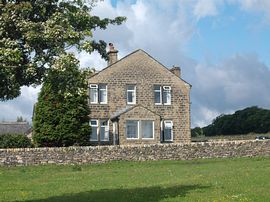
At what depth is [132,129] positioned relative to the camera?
188ft

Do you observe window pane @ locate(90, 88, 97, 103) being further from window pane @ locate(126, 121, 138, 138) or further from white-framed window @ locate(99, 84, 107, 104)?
window pane @ locate(126, 121, 138, 138)

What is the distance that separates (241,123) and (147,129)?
257ft

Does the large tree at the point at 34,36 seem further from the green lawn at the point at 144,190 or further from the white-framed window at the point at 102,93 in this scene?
the white-framed window at the point at 102,93

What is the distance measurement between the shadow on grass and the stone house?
115 ft

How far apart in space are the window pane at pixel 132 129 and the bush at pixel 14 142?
1057 centimetres

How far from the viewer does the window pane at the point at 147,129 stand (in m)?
57.0

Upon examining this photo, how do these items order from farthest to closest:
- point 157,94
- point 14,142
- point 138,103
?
point 157,94
point 138,103
point 14,142

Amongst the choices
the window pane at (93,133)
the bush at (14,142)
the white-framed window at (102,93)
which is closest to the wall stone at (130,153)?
the bush at (14,142)

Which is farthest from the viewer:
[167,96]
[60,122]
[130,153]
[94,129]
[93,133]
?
[167,96]

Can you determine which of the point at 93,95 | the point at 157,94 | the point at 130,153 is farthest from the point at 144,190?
the point at 157,94

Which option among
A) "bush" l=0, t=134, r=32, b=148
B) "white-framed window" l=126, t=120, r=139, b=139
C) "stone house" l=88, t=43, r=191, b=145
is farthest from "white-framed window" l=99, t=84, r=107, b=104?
"bush" l=0, t=134, r=32, b=148

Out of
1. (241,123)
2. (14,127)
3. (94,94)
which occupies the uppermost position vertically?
(241,123)

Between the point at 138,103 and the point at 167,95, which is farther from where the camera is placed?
the point at 167,95

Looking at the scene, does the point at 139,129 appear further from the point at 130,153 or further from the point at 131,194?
the point at 131,194
